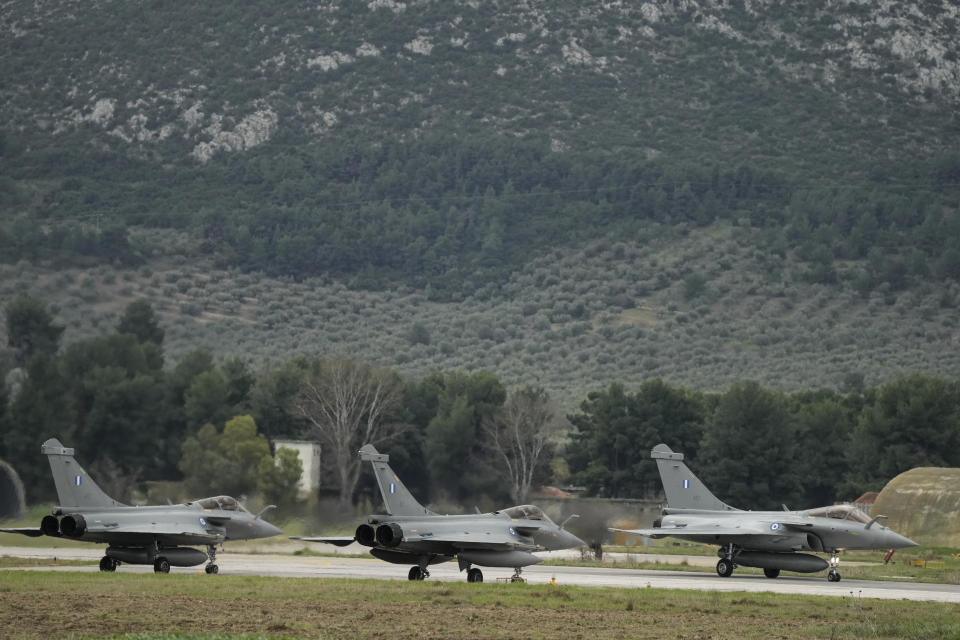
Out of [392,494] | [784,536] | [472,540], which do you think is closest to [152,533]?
[392,494]

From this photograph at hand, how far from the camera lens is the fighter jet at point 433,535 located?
120ft

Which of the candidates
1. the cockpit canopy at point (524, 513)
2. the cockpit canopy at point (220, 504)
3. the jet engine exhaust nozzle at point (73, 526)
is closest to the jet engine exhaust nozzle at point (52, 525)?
the jet engine exhaust nozzle at point (73, 526)

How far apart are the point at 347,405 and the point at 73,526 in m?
43.6

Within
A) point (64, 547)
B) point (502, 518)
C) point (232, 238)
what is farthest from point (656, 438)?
point (232, 238)

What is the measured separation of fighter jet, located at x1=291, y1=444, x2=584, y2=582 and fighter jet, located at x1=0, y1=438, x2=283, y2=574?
3905 mm

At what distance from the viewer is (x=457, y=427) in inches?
3216

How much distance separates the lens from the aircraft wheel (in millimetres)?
42031

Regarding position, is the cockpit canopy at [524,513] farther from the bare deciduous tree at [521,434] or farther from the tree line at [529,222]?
the tree line at [529,222]

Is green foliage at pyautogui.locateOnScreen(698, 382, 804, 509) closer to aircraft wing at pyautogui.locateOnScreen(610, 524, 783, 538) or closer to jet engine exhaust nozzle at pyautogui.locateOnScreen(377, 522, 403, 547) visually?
aircraft wing at pyautogui.locateOnScreen(610, 524, 783, 538)

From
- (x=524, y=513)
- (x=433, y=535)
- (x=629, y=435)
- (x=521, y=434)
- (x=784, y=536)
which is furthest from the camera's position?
(x=629, y=435)

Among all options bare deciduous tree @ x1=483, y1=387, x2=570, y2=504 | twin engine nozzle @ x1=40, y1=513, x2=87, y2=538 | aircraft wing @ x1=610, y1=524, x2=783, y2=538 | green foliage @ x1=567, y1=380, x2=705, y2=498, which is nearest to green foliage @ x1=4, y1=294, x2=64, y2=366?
bare deciduous tree @ x1=483, y1=387, x2=570, y2=504

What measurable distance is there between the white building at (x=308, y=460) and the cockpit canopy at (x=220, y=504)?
28.4 m

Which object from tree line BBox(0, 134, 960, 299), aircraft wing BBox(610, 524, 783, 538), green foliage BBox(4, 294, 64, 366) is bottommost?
aircraft wing BBox(610, 524, 783, 538)

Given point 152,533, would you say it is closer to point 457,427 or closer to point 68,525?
point 68,525
